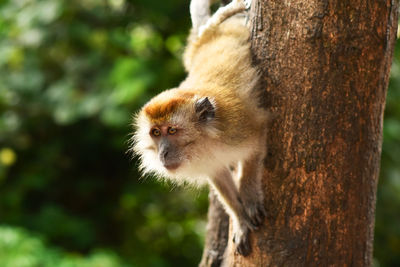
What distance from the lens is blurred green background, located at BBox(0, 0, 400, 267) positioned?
558 cm

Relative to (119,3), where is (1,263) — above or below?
below

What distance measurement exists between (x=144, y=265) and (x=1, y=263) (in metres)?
2.03

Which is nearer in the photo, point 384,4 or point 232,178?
point 384,4

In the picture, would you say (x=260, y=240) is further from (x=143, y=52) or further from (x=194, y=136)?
(x=143, y=52)

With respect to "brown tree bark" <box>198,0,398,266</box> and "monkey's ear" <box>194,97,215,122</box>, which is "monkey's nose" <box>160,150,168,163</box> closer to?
"monkey's ear" <box>194,97,215,122</box>

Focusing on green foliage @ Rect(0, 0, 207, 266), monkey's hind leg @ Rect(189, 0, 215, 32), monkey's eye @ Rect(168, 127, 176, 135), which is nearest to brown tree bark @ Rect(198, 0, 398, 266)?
monkey's eye @ Rect(168, 127, 176, 135)

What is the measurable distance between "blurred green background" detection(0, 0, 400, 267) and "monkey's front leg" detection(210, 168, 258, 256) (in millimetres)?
2094

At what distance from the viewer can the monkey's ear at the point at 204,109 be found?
9.96ft

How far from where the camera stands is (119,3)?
253 inches

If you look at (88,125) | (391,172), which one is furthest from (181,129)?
(88,125)

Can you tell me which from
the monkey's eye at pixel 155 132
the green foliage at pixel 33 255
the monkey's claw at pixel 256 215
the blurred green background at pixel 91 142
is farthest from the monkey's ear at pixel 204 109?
the green foliage at pixel 33 255

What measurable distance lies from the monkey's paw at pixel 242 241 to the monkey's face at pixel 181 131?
525mm

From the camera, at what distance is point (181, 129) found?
312cm

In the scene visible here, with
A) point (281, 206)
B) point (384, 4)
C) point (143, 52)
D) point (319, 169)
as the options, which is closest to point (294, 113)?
point (319, 169)
